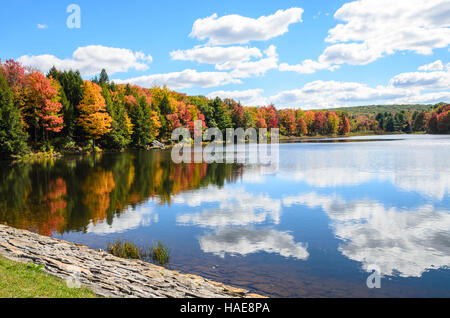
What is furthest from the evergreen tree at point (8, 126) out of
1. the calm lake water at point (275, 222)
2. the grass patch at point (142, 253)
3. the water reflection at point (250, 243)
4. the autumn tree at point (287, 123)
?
the autumn tree at point (287, 123)

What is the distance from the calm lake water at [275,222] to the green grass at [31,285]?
432 centimetres

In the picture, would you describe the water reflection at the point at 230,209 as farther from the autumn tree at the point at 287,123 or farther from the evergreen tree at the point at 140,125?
the autumn tree at the point at 287,123

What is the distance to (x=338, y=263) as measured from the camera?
11812 millimetres

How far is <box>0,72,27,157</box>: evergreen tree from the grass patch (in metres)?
44.3

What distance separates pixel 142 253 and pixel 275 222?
7.16m

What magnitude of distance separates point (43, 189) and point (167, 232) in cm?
1730

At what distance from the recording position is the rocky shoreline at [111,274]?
336 inches

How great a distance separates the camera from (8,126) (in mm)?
48000

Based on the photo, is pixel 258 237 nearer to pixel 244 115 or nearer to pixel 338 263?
pixel 338 263

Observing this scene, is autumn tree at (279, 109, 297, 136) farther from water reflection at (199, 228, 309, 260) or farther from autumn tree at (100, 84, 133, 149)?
water reflection at (199, 228, 309, 260)

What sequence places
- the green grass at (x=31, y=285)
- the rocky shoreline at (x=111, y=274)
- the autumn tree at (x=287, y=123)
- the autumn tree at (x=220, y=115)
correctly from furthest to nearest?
the autumn tree at (x=287, y=123), the autumn tree at (x=220, y=115), the rocky shoreline at (x=111, y=274), the green grass at (x=31, y=285)

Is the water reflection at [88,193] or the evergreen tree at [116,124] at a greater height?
the evergreen tree at [116,124]

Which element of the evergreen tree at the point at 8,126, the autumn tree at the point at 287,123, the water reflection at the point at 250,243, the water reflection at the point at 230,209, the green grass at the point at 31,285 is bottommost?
the water reflection at the point at 250,243

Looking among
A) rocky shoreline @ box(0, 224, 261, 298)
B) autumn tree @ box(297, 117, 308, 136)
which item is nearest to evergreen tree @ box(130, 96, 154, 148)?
rocky shoreline @ box(0, 224, 261, 298)
